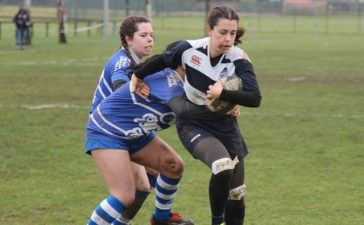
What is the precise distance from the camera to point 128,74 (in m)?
7.14

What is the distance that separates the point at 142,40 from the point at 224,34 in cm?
101

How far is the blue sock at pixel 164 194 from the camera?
293 inches

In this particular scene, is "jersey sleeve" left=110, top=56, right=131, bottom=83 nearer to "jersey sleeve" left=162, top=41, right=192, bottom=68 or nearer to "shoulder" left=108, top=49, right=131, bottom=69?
"shoulder" left=108, top=49, right=131, bottom=69

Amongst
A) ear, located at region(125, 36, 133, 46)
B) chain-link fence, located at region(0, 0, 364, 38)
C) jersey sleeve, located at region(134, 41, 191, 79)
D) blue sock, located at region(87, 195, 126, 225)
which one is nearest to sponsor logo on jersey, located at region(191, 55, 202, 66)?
jersey sleeve, located at region(134, 41, 191, 79)

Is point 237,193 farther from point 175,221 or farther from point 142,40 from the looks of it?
point 142,40

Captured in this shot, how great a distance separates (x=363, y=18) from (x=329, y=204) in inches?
3168

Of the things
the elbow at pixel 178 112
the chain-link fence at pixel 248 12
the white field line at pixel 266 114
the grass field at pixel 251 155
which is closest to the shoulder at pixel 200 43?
the elbow at pixel 178 112

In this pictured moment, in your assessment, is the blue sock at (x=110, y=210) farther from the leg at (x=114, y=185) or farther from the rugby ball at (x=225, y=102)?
the rugby ball at (x=225, y=102)

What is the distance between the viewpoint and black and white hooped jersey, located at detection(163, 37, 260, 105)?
6621mm

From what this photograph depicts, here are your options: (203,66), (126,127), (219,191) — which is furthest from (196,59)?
(219,191)

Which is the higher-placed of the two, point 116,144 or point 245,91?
point 245,91

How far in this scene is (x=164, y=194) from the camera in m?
7.47

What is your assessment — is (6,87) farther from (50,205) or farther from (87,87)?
(50,205)

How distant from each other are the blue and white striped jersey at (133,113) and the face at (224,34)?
0.50 metres
